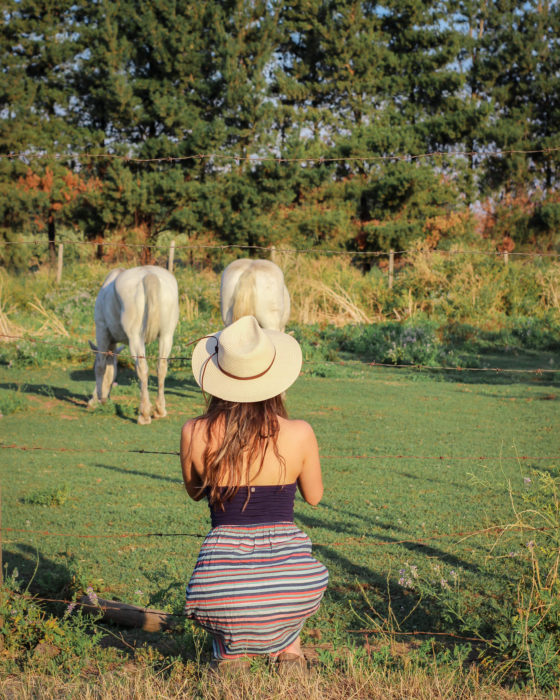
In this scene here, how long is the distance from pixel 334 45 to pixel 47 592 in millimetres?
34085

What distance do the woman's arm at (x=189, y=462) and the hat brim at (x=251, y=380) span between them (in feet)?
0.63

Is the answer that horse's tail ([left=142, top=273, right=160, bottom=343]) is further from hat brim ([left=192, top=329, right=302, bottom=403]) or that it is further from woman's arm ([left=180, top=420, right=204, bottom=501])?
woman's arm ([left=180, top=420, right=204, bottom=501])

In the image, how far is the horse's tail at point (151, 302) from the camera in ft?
33.0

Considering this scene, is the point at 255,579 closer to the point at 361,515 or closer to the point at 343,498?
the point at 361,515

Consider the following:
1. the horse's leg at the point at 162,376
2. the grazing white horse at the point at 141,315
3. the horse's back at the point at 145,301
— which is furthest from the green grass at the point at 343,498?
the horse's back at the point at 145,301

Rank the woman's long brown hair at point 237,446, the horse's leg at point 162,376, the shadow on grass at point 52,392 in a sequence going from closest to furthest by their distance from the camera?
the woman's long brown hair at point 237,446 → the horse's leg at point 162,376 → the shadow on grass at point 52,392

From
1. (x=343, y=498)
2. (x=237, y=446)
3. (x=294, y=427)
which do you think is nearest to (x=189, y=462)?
(x=237, y=446)

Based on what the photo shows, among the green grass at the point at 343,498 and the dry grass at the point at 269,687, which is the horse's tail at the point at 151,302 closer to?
the green grass at the point at 343,498

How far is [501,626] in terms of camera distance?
147 inches

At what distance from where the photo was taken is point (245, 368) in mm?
2971

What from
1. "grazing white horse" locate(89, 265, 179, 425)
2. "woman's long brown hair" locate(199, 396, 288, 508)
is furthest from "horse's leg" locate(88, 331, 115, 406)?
"woman's long brown hair" locate(199, 396, 288, 508)

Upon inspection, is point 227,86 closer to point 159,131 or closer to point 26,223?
point 159,131

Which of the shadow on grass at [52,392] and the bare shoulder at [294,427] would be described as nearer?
the bare shoulder at [294,427]

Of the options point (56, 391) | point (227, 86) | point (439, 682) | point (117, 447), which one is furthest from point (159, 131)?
point (439, 682)
